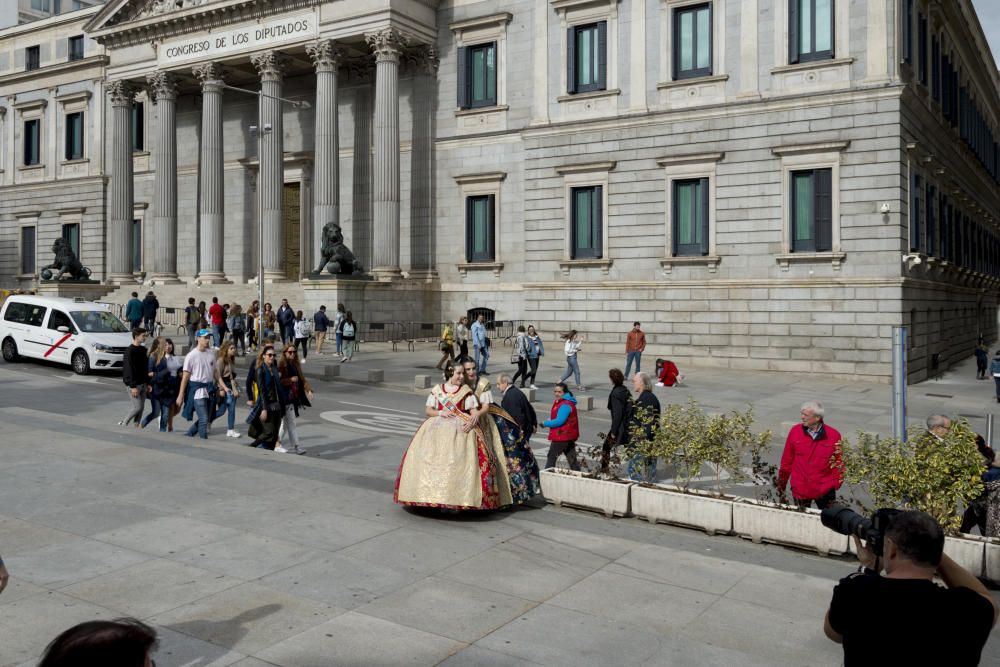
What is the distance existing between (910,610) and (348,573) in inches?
209

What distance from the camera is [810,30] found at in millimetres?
27797

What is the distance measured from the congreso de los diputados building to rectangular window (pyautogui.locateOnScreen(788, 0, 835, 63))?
0.22 ft

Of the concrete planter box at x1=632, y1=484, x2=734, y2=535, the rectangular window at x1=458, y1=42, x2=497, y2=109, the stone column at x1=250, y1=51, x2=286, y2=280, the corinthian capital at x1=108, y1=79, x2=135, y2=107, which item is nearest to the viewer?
the concrete planter box at x1=632, y1=484, x2=734, y2=535

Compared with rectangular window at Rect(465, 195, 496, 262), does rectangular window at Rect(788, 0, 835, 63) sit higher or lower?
higher

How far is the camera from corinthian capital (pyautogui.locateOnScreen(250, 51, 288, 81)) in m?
37.3

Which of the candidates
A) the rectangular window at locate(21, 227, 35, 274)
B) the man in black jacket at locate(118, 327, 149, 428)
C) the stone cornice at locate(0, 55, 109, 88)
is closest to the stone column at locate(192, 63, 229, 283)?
the stone cornice at locate(0, 55, 109, 88)

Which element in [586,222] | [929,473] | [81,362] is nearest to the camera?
[929,473]

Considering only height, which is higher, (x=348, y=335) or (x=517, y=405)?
(x=348, y=335)

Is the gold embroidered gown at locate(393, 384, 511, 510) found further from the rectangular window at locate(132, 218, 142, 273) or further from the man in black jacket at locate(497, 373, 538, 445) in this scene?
the rectangular window at locate(132, 218, 142, 273)

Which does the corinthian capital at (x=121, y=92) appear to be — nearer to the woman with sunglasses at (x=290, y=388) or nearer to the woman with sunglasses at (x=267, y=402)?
the woman with sunglasses at (x=290, y=388)

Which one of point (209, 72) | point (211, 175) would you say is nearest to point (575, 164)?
point (211, 175)

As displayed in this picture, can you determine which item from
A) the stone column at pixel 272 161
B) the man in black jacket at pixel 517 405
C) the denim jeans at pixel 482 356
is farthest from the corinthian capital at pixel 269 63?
the man in black jacket at pixel 517 405

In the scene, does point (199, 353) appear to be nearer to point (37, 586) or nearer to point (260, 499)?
Answer: point (260, 499)

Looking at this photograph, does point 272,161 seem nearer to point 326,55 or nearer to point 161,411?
point 326,55
